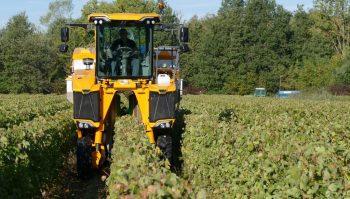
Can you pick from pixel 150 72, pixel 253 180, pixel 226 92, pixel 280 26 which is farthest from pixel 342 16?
pixel 253 180

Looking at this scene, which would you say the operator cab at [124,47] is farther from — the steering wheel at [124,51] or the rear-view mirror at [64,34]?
the rear-view mirror at [64,34]

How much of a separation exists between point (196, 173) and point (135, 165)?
4.18 metres

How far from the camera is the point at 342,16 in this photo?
275 ft

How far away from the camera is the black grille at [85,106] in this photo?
1176cm

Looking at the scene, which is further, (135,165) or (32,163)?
(32,163)

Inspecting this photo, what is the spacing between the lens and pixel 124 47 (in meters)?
12.5

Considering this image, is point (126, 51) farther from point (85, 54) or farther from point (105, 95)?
point (85, 54)

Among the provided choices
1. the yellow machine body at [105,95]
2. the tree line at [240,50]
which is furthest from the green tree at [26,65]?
the yellow machine body at [105,95]

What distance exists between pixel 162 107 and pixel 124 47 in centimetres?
184

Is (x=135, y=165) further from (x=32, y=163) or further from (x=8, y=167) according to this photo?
(x=32, y=163)

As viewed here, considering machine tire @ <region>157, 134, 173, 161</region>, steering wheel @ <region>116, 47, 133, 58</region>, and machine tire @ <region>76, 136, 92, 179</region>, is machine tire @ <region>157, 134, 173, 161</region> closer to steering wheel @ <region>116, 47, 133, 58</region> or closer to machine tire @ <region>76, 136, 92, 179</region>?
machine tire @ <region>76, 136, 92, 179</region>

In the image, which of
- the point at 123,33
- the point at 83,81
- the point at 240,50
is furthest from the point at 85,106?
the point at 240,50

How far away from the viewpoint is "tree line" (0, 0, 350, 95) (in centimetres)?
7012

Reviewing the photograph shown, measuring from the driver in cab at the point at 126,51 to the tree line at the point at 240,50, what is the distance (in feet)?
184
